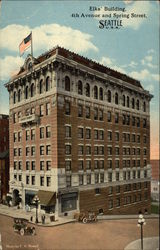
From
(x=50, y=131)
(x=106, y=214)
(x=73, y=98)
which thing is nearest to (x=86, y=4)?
(x=73, y=98)

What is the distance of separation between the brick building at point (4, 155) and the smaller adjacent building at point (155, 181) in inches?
135

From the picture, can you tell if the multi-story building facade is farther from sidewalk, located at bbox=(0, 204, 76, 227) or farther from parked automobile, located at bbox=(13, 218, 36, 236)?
parked automobile, located at bbox=(13, 218, 36, 236)

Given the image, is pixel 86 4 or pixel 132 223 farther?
pixel 132 223

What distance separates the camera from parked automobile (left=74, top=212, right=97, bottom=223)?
6.03 meters

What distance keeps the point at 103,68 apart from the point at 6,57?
209cm

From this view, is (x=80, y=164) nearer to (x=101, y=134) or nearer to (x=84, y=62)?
(x=101, y=134)

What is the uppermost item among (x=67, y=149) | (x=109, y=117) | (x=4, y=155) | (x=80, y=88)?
(x=80, y=88)

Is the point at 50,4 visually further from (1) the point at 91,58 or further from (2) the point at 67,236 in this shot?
(2) the point at 67,236

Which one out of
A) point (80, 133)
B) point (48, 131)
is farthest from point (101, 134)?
point (48, 131)

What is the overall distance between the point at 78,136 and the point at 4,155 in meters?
1.74

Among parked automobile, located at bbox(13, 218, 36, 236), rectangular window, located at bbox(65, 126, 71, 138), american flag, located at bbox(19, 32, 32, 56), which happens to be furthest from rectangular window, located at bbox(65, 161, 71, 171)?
american flag, located at bbox(19, 32, 32, 56)

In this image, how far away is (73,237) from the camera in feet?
19.2

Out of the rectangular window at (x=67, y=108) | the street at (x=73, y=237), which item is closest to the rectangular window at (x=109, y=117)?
the rectangular window at (x=67, y=108)

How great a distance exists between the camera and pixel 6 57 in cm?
599
